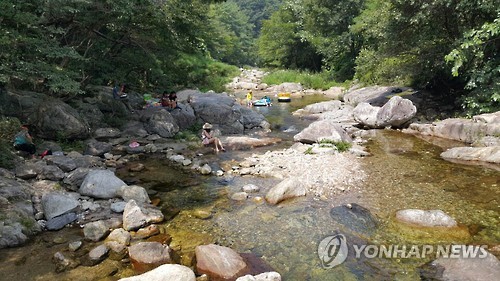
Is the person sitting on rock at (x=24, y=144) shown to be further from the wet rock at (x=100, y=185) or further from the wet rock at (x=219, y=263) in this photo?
the wet rock at (x=219, y=263)

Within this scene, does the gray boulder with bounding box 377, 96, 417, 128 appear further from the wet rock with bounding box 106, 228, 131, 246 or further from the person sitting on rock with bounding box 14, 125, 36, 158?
the person sitting on rock with bounding box 14, 125, 36, 158

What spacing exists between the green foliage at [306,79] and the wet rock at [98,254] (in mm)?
34252

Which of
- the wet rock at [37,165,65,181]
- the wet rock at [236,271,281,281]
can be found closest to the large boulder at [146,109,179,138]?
the wet rock at [37,165,65,181]


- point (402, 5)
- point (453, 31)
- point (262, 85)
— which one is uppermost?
point (402, 5)

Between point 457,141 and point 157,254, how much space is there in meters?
14.4

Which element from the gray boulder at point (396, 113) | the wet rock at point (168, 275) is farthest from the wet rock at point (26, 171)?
the gray boulder at point (396, 113)

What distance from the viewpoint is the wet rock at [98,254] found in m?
7.05

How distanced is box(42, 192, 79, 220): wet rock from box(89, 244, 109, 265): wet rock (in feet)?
6.68

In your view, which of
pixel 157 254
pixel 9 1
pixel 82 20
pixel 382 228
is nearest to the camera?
pixel 157 254

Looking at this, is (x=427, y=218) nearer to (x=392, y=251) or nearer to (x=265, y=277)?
(x=392, y=251)

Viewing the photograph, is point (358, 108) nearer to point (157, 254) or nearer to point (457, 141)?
point (457, 141)

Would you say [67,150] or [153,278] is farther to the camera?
[67,150]

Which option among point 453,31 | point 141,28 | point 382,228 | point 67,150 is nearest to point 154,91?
point 141,28

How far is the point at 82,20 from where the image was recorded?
14477mm
